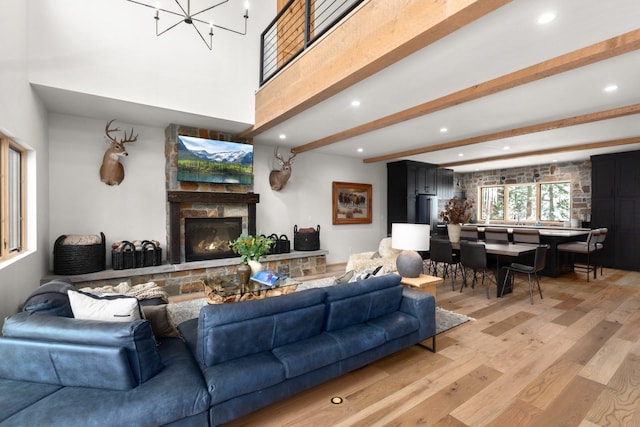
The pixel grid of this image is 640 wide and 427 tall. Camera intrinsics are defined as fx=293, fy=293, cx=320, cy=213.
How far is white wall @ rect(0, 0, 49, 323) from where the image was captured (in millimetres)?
2516

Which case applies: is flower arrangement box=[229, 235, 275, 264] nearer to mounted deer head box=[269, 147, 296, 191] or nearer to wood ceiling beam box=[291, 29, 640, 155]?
wood ceiling beam box=[291, 29, 640, 155]

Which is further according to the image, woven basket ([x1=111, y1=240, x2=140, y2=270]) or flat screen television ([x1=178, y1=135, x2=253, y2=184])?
flat screen television ([x1=178, y1=135, x2=253, y2=184])

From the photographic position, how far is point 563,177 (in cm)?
802

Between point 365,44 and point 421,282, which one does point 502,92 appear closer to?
point 365,44

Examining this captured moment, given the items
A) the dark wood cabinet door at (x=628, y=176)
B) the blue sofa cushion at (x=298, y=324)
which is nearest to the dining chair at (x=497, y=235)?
the dark wood cabinet door at (x=628, y=176)

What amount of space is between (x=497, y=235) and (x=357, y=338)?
5114 millimetres

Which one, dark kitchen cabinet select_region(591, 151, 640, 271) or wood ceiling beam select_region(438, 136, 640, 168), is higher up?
wood ceiling beam select_region(438, 136, 640, 168)

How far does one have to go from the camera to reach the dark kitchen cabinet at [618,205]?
21.4ft

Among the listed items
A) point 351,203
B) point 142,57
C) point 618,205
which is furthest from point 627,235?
point 142,57

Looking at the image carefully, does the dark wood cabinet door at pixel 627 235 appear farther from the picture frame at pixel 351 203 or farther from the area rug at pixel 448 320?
the area rug at pixel 448 320

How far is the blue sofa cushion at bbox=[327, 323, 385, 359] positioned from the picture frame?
5043 mm

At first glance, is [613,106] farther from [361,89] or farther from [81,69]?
[81,69]

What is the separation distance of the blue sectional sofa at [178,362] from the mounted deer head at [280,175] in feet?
13.7

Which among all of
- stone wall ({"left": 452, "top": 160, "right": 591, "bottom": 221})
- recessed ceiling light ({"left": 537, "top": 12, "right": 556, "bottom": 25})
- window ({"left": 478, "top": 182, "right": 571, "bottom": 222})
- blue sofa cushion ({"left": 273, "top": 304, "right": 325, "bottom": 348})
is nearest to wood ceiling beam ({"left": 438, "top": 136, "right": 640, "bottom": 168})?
stone wall ({"left": 452, "top": 160, "right": 591, "bottom": 221})
